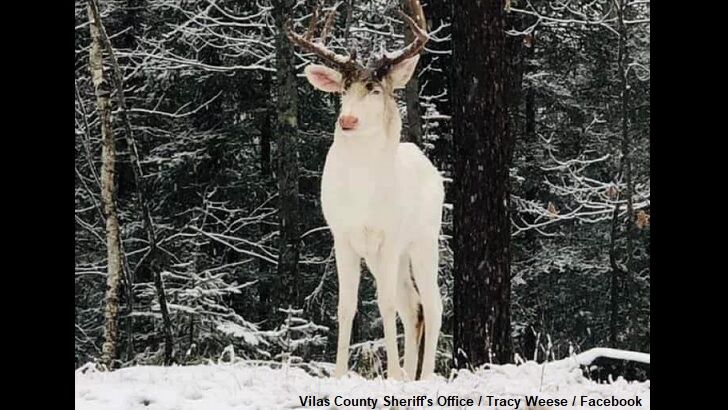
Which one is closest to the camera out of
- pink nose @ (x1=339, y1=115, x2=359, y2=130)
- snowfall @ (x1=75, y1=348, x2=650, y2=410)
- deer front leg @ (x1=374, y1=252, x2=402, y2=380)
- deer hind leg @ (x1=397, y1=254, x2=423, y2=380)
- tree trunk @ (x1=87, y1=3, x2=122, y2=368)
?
snowfall @ (x1=75, y1=348, x2=650, y2=410)

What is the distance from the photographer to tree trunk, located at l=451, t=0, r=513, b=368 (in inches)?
311

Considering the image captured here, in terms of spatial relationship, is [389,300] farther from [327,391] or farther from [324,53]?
[324,53]

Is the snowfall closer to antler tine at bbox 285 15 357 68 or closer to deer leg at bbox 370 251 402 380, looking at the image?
deer leg at bbox 370 251 402 380

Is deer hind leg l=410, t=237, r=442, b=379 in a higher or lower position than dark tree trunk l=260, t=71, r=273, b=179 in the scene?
lower

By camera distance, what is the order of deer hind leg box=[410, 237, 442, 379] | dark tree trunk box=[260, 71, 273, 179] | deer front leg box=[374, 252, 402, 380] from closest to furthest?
deer front leg box=[374, 252, 402, 380] < deer hind leg box=[410, 237, 442, 379] < dark tree trunk box=[260, 71, 273, 179]

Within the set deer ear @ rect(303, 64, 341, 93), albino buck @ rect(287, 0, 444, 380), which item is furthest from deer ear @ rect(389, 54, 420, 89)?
deer ear @ rect(303, 64, 341, 93)

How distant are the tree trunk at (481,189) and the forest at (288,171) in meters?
3.94

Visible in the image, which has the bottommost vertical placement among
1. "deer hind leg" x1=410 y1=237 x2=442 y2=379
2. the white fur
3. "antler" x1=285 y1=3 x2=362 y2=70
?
"deer hind leg" x1=410 y1=237 x2=442 y2=379

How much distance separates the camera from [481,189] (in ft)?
26.1

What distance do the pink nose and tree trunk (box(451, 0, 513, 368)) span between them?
2.39 metres

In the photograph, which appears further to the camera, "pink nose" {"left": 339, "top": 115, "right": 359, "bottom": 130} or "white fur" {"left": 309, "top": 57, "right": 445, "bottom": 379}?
"white fur" {"left": 309, "top": 57, "right": 445, "bottom": 379}

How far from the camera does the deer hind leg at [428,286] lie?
6832mm

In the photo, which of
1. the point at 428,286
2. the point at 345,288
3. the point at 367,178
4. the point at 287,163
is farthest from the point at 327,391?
the point at 287,163
